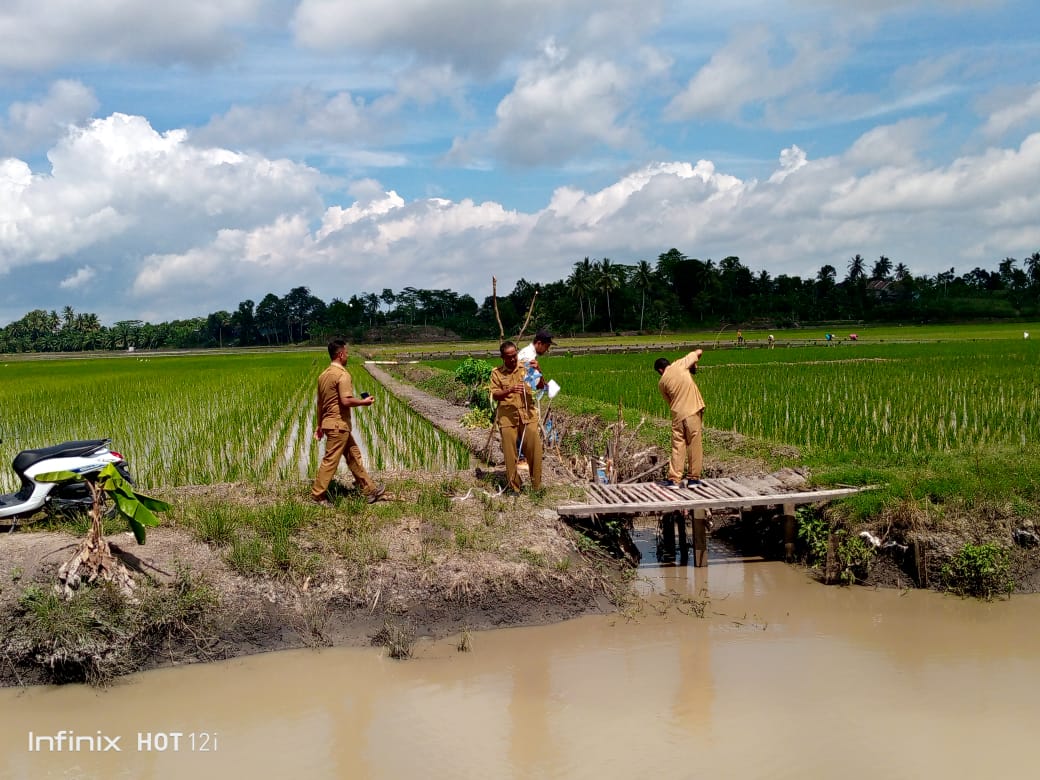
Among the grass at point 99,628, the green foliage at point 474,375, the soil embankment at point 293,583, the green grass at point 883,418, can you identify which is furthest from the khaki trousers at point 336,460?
the green foliage at point 474,375

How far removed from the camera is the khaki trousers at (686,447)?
7.29m

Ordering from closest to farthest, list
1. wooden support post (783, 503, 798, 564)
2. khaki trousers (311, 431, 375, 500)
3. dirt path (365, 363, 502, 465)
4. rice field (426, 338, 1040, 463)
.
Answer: khaki trousers (311, 431, 375, 500)
wooden support post (783, 503, 798, 564)
rice field (426, 338, 1040, 463)
dirt path (365, 363, 502, 465)

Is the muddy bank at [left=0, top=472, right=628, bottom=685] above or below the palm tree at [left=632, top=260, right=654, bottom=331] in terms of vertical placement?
below

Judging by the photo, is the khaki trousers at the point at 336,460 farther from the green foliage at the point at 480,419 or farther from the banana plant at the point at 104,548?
the green foliage at the point at 480,419

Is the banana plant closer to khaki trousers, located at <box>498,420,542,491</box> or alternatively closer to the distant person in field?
khaki trousers, located at <box>498,420,542,491</box>

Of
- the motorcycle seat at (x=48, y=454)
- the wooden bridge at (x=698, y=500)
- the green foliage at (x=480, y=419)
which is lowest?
the wooden bridge at (x=698, y=500)

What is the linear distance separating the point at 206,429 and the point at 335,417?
749 cm

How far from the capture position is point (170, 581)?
17.2 ft

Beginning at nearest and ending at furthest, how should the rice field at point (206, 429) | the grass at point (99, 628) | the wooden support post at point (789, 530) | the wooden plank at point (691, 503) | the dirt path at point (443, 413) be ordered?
the grass at point (99, 628) → the wooden plank at point (691, 503) → the wooden support post at point (789, 530) → the rice field at point (206, 429) → the dirt path at point (443, 413)

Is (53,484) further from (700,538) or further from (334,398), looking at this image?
(700,538)

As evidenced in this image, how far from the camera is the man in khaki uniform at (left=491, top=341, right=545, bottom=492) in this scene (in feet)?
22.5

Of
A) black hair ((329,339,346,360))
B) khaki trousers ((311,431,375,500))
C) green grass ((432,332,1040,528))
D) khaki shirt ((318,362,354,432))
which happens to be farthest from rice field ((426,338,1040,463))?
black hair ((329,339,346,360))

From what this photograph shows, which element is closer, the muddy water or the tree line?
the muddy water

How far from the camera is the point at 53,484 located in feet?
19.7
